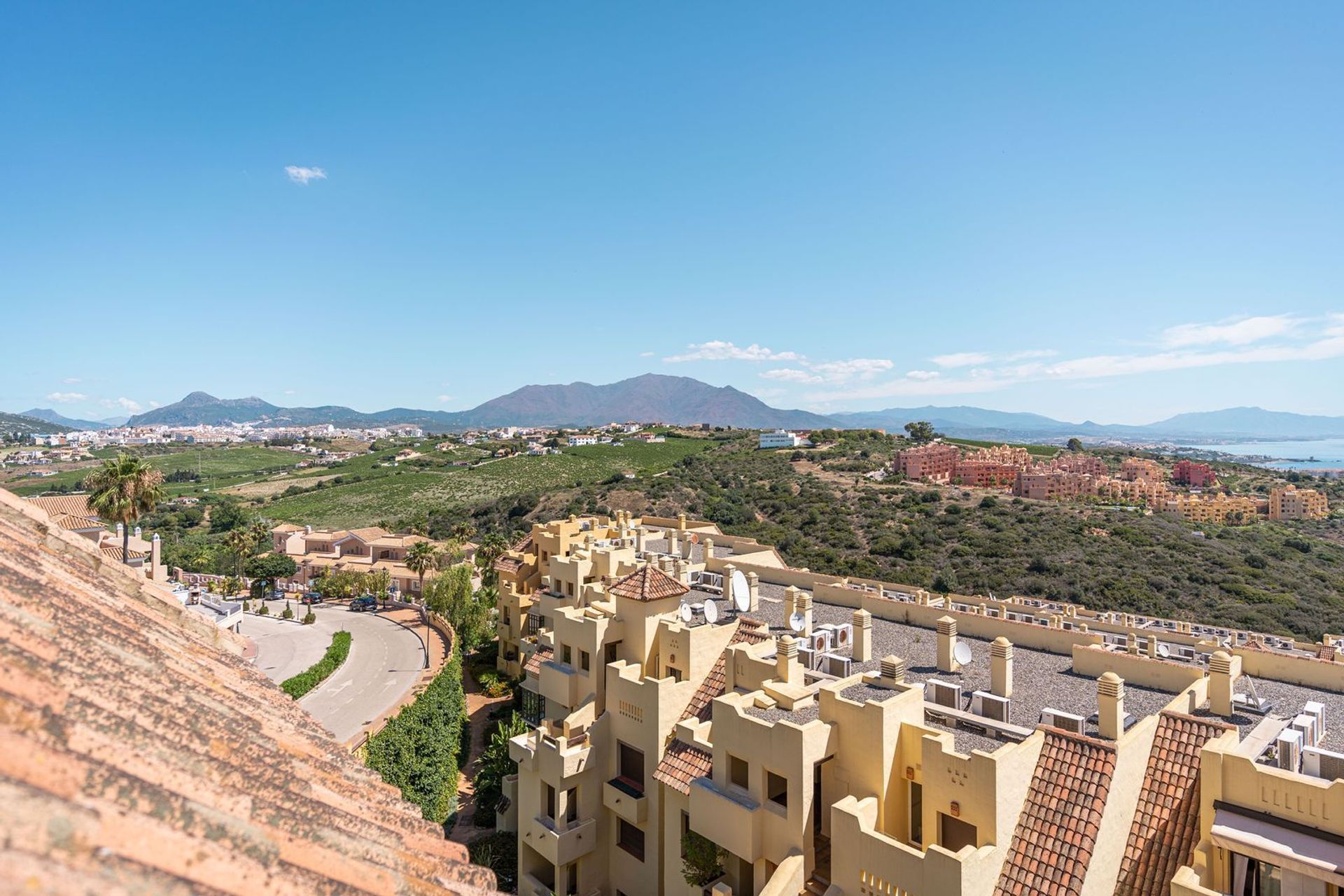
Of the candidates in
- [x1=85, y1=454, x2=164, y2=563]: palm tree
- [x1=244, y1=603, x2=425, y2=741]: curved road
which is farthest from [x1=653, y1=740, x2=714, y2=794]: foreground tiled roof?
[x1=85, y1=454, x2=164, y2=563]: palm tree

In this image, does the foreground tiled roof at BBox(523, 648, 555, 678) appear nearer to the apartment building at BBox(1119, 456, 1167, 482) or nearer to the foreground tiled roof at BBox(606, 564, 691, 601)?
the foreground tiled roof at BBox(606, 564, 691, 601)

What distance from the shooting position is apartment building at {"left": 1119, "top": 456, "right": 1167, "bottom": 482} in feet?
336

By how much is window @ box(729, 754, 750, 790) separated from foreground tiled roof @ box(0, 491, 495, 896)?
542 inches

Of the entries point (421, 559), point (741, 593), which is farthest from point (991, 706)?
point (421, 559)

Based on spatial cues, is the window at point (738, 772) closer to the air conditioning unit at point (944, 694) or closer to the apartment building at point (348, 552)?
the air conditioning unit at point (944, 694)

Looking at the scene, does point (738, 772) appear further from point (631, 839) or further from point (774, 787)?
point (631, 839)

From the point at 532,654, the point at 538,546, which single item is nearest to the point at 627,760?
the point at 532,654

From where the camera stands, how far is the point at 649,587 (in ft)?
80.0

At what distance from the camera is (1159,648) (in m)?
21.5

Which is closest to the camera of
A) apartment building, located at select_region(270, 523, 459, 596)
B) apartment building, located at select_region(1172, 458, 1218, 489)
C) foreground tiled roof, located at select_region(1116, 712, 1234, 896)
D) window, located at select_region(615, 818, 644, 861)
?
foreground tiled roof, located at select_region(1116, 712, 1234, 896)

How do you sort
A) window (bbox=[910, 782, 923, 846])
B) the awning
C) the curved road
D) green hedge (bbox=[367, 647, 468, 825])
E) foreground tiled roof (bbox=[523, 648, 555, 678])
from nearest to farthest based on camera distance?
the awning
window (bbox=[910, 782, 923, 846])
green hedge (bbox=[367, 647, 468, 825])
foreground tiled roof (bbox=[523, 648, 555, 678])
the curved road

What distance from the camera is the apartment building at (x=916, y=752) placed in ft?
42.5

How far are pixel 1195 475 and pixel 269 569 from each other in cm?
12701

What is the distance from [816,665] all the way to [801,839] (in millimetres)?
6529
